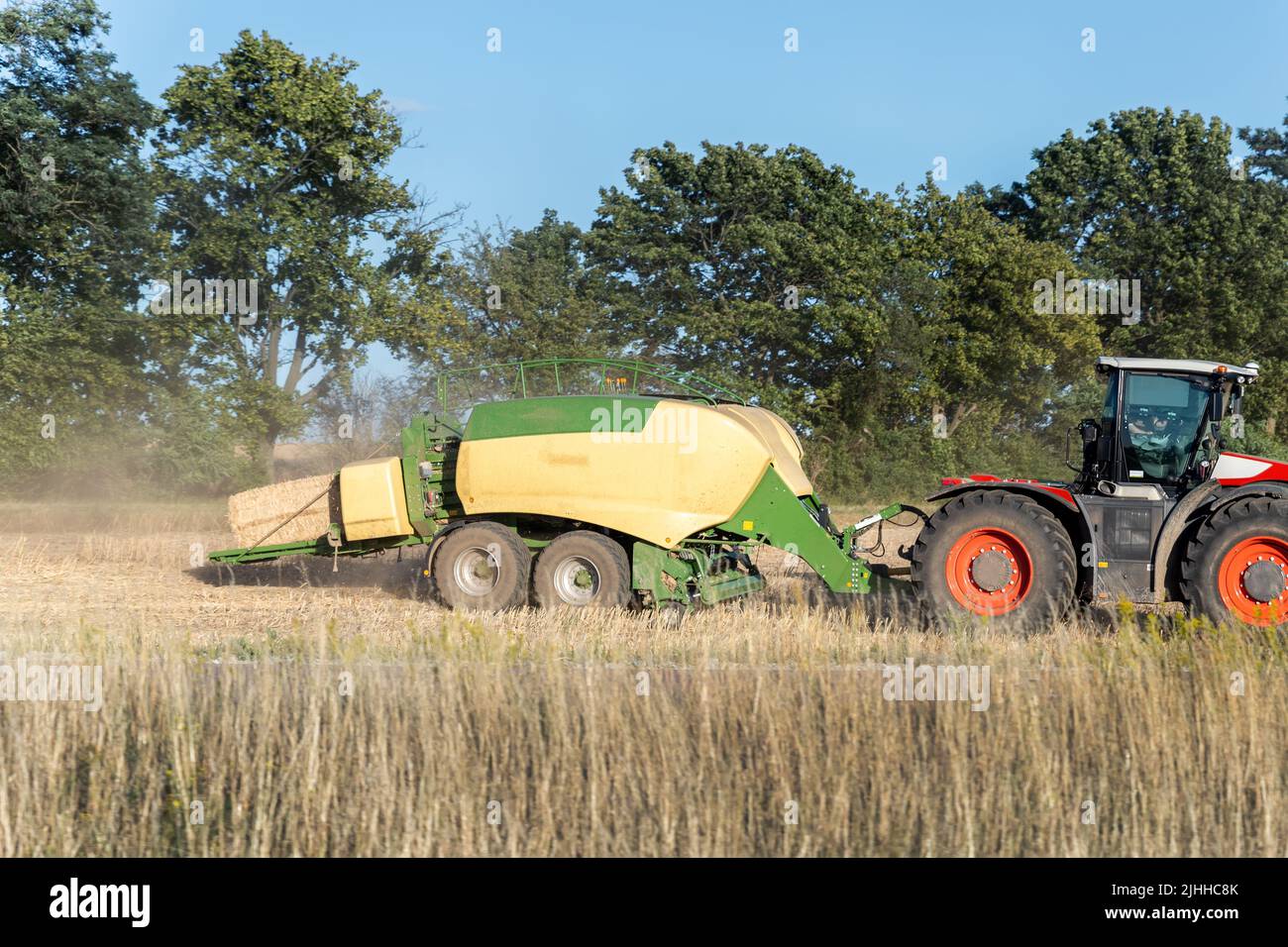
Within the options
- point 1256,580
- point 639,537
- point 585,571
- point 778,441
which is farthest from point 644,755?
point 778,441

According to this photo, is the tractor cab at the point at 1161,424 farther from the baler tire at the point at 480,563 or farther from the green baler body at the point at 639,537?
the baler tire at the point at 480,563

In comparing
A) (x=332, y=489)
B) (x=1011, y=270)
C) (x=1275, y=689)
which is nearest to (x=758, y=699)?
(x=1275, y=689)

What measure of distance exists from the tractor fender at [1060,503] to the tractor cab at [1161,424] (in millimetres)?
294

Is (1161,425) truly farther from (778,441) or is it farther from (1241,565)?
(778,441)

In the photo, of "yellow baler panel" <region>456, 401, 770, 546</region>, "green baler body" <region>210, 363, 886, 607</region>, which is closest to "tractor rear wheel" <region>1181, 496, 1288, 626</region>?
"green baler body" <region>210, 363, 886, 607</region>

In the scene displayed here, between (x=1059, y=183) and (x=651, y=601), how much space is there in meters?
34.6

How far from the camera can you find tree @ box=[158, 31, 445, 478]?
30.4 meters

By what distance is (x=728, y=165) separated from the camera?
36.0 metres

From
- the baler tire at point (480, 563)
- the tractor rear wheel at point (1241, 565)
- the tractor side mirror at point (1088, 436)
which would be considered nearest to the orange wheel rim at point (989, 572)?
the tractor side mirror at point (1088, 436)

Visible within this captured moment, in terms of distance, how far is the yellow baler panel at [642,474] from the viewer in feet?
33.8

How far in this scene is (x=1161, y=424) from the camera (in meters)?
9.79

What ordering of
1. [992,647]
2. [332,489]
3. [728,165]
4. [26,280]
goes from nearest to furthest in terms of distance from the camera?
[992,647]
[332,489]
[26,280]
[728,165]

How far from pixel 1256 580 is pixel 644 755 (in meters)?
5.73
